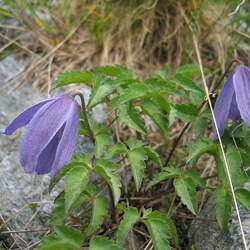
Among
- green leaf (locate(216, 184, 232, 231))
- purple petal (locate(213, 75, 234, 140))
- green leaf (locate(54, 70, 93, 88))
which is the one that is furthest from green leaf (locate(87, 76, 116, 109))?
green leaf (locate(216, 184, 232, 231))

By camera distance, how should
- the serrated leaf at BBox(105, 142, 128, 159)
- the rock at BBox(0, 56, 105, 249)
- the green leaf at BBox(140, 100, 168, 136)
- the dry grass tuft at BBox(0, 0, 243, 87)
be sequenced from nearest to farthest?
the serrated leaf at BBox(105, 142, 128, 159)
the green leaf at BBox(140, 100, 168, 136)
the rock at BBox(0, 56, 105, 249)
the dry grass tuft at BBox(0, 0, 243, 87)

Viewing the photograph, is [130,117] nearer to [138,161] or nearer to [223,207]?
[138,161]

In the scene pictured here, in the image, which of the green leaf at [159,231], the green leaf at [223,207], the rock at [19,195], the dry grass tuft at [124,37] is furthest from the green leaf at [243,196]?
the dry grass tuft at [124,37]

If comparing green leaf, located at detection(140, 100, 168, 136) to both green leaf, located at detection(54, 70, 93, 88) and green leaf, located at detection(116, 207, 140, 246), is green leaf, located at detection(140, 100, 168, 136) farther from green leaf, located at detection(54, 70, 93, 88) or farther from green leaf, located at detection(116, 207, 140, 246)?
green leaf, located at detection(116, 207, 140, 246)

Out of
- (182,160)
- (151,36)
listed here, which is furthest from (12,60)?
(182,160)

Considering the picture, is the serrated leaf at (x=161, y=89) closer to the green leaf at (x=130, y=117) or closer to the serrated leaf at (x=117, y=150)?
the green leaf at (x=130, y=117)

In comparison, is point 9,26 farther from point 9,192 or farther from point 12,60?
point 9,192

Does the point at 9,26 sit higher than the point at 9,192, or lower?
higher
